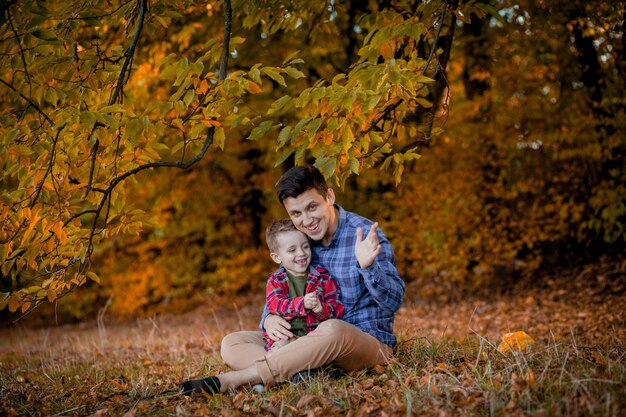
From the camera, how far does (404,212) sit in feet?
28.5

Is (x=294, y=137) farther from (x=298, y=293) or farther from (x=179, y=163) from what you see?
(x=298, y=293)

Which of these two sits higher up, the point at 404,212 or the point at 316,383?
the point at 404,212

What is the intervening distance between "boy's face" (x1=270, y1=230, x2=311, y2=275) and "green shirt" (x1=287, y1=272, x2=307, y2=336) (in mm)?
43

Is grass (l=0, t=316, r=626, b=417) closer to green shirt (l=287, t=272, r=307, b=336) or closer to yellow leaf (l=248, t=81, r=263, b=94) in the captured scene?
green shirt (l=287, t=272, r=307, b=336)

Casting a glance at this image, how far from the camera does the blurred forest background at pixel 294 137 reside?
3252 mm

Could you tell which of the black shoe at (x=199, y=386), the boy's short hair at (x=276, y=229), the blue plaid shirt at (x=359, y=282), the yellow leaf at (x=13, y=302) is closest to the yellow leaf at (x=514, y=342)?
the blue plaid shirt at (x=359, y=282)

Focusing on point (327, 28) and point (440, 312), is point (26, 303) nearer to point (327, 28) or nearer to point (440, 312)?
point (327, 28)

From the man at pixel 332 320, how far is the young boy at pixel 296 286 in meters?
0.06

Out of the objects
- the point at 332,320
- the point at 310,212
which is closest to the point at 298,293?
the point at 332,320

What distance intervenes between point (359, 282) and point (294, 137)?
0.96 meters

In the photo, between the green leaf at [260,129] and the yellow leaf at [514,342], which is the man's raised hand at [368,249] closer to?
the green leaf at [260,129]

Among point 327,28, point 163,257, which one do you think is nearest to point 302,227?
point 327,28

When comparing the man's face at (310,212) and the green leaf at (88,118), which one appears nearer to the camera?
the green leaf at (88,118)

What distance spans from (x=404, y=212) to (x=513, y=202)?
1.56 m
